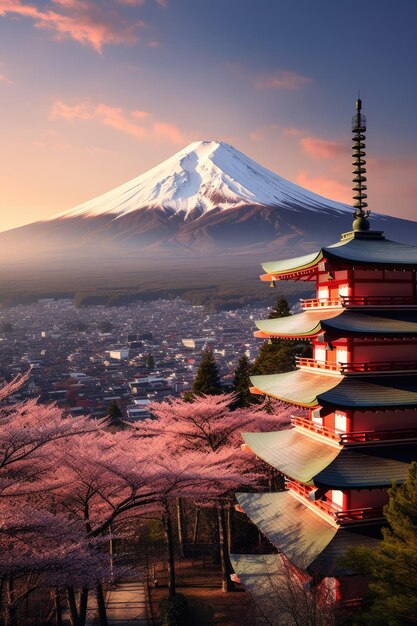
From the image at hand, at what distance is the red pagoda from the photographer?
12.8 meters

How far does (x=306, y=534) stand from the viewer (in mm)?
13562

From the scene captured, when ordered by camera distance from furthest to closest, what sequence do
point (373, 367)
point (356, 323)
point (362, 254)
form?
1. point (362, 254)
2. point (373, 367)
3. point (356, 323)

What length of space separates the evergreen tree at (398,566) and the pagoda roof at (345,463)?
6.95 feet

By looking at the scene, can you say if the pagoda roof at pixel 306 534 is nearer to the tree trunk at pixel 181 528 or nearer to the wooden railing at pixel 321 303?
the wooden railing at pixel 321 303

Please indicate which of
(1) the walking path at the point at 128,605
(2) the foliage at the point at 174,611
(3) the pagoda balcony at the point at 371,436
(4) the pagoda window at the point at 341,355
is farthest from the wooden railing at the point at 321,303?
(1) the walking path at the point at 128,605

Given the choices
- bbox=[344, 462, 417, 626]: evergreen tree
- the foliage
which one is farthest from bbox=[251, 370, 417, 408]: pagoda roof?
the foliage

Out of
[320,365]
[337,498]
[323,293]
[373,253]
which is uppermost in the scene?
[373,253]

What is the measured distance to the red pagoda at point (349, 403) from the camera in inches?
505

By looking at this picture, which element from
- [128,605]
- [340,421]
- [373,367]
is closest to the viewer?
[373,367]

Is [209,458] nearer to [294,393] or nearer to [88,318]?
[294,393]

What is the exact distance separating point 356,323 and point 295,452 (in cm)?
426

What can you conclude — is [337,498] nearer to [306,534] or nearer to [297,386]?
[306,534]

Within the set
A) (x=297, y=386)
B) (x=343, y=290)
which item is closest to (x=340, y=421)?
(x=297, y=386)

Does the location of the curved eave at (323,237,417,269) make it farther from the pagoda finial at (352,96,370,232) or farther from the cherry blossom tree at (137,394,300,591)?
the cherry blossom tree at (137,394,300,591)
